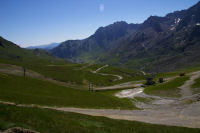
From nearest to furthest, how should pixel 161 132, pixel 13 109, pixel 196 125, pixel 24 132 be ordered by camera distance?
pixel 24 132, pixel 13 109, pixel 161 132, pixel 196 125

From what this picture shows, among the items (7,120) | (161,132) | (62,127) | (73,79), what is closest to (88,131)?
(62,127)

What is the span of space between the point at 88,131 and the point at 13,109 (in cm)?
1105

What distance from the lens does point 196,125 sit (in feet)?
138

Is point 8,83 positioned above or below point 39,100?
above

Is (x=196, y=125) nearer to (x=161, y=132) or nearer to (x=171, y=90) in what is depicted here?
(x=161, y=132)

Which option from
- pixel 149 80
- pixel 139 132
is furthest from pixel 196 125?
pixel 149 80

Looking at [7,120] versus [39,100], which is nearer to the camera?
[7,120]

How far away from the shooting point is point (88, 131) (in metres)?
24.4

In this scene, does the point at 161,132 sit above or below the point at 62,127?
below

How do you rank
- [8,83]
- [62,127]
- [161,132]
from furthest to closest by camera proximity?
[8,83], [161,132], [62,127]

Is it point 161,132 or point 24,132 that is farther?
point 161,132

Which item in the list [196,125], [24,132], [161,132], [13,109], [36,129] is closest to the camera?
[24,132]

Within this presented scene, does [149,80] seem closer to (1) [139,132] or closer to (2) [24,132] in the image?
(1) [139,132]

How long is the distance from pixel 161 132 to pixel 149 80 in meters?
122
